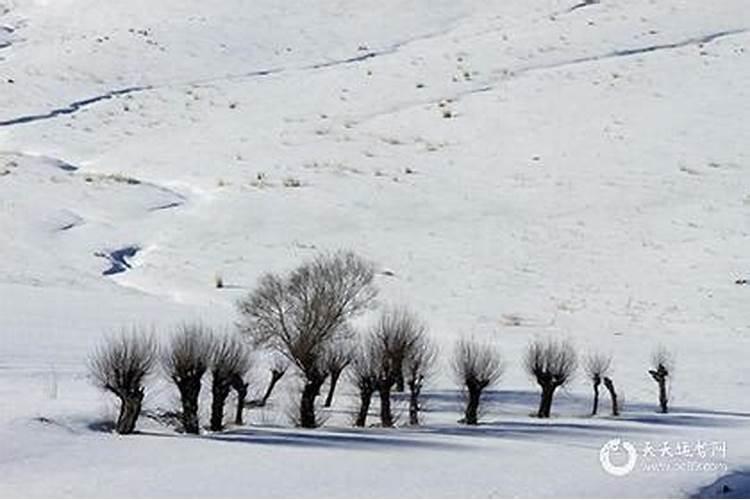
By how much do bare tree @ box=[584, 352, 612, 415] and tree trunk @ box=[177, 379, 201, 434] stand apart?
857 centimetres

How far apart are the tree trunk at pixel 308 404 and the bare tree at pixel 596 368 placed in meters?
6.19

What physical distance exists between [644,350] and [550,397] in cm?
684

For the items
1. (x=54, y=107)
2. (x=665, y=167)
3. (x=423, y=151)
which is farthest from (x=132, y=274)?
(x=54, y=107)

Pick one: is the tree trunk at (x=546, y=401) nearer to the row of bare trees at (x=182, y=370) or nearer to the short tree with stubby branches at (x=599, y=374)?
the short tree with stubby branches at (x=599, y=374)

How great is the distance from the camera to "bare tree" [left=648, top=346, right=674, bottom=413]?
84.7ft

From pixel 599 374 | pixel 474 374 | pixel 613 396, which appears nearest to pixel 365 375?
pixel 474 374

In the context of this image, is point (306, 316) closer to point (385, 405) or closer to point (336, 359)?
point (336, 359)

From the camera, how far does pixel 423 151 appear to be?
5006 cm

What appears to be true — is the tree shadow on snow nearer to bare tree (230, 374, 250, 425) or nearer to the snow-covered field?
the snow-covered field

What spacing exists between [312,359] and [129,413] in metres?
4.05

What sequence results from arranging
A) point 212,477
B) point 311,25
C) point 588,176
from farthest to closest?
point 311,25
point 588,176
point 212,477

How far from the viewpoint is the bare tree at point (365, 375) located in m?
22.9

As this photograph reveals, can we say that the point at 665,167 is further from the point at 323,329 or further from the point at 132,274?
the point at 323,329

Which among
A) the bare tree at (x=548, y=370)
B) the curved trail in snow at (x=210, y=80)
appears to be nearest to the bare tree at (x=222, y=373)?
the bare tree at (x=548, y=370)
